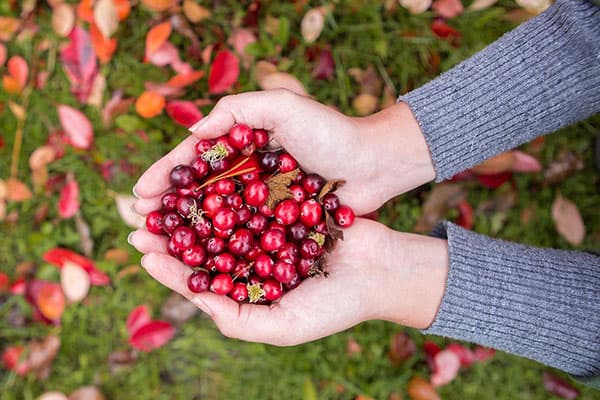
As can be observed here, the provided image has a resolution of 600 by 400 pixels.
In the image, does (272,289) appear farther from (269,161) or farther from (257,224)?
(269,161)

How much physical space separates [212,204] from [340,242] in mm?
584

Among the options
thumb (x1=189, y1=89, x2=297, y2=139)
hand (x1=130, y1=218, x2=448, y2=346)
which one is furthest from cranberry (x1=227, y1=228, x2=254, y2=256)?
thumb (x1=189, y1=89, x2=297, y2=139)

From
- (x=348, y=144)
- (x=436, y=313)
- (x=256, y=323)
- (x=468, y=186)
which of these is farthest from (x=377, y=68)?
(x=256, y=323)

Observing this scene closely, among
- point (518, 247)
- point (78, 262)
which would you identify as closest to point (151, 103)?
point (78, 262)

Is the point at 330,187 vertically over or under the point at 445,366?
over

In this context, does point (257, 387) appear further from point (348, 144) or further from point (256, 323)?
point (348, 144)

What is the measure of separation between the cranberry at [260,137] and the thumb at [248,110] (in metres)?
0.06

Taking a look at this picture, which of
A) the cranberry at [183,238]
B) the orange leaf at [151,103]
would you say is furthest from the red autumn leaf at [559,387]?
the orange leaf at [151,103]

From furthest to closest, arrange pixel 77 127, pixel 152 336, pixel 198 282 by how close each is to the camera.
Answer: pixel 77 127 < pixel 152 336 < pixel 198 282

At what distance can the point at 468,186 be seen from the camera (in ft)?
11.8

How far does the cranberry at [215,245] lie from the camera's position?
99.6 inches

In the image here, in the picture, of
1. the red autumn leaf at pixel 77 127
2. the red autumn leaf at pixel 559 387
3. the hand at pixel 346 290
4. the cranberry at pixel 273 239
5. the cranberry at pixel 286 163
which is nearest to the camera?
the hand at pixel 346 290

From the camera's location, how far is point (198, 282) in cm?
245

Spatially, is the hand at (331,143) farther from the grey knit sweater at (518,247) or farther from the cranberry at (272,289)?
the cranberry at (272,289)
